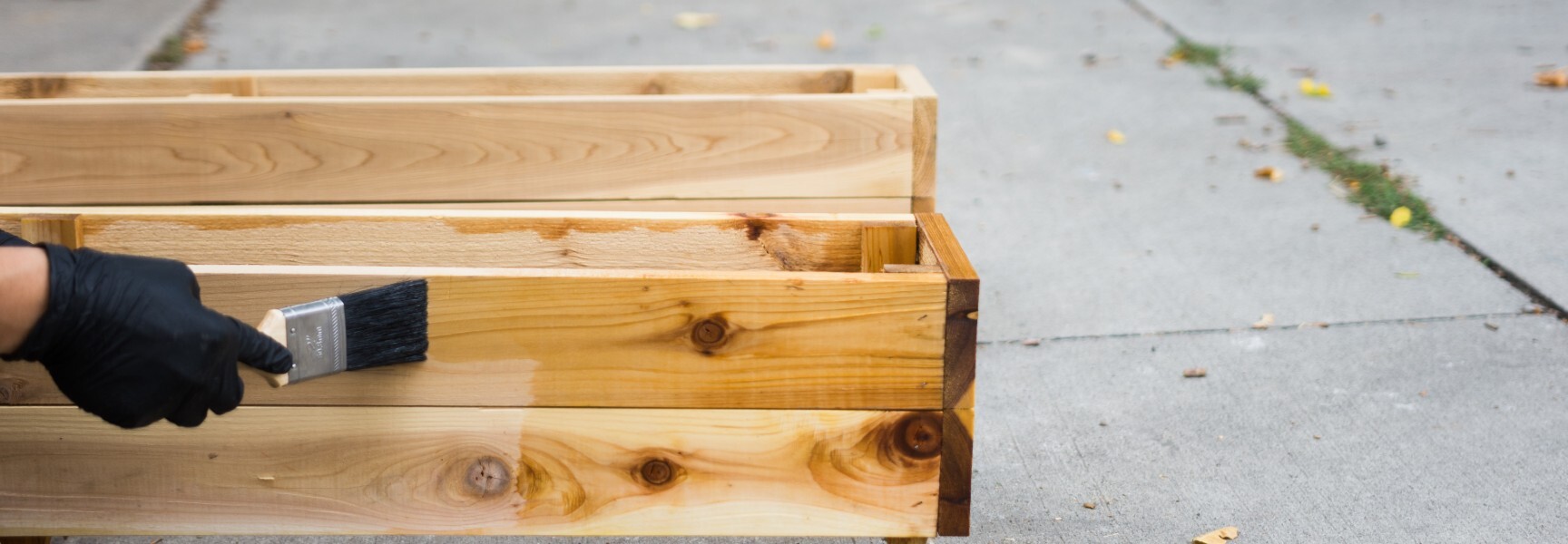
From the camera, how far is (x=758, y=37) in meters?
6.55

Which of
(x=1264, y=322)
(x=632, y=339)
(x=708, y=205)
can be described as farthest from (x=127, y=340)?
(x=1264, y=322)

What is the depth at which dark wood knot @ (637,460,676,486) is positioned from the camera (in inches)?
58.5

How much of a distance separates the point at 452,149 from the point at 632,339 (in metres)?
1.16

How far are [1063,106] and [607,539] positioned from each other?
373cm

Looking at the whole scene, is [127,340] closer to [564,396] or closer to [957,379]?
[564,396]

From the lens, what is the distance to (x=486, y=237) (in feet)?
5.61

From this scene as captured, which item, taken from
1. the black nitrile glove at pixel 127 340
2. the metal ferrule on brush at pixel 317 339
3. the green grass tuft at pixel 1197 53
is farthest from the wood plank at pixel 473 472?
the green grass tuft at pixel 1197 53

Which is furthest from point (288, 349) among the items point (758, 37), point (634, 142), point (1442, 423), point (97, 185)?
point (758, 37)

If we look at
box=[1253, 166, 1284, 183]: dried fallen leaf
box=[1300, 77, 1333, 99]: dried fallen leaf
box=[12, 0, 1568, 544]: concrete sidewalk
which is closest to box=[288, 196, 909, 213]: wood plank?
box=[12, 0, 1568, 544]: concrete sidewalk

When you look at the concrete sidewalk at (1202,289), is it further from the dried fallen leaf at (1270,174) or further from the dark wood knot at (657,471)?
the dark wood knot at (657,471)

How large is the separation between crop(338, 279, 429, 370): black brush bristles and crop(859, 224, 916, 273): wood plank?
63 cm

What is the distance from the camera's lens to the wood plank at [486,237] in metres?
1.70

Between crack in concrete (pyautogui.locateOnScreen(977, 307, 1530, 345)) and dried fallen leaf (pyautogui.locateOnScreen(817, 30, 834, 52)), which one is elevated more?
dried fallen leaf (pyautogui.locateOnScreen(817, 30, 834, 52))

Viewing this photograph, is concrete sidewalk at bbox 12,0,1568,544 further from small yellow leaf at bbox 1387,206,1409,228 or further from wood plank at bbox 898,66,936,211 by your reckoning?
wood plank at bbox 898,66,936,211
